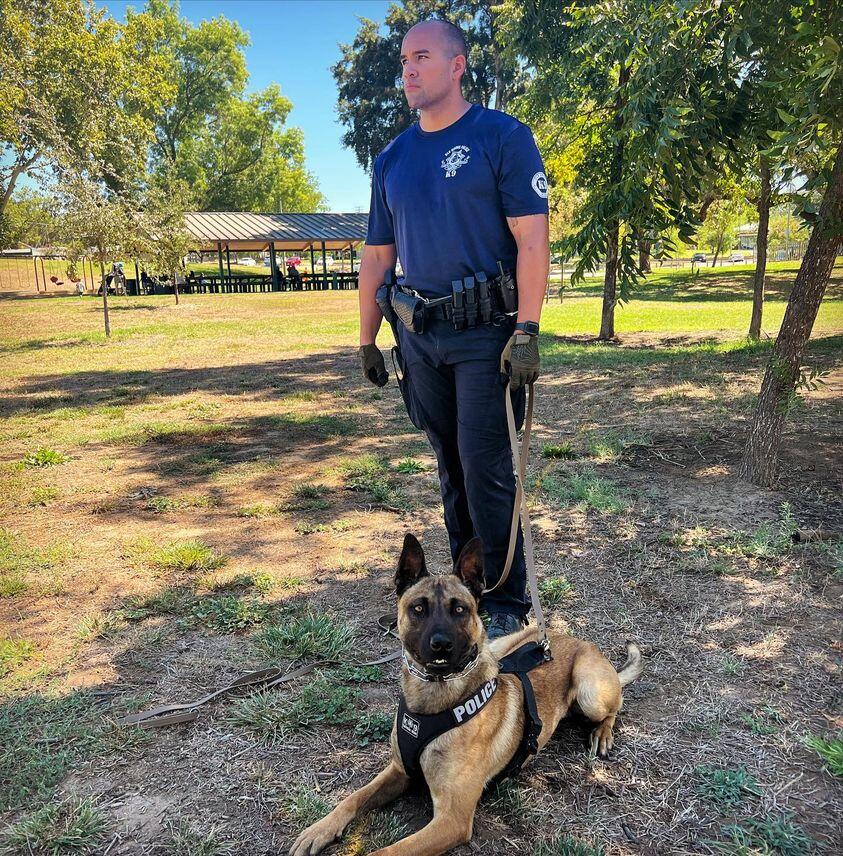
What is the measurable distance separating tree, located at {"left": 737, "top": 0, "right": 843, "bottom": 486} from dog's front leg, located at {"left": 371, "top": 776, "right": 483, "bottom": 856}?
3.25m

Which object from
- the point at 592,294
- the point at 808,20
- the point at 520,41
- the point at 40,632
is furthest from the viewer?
the point at 592,294

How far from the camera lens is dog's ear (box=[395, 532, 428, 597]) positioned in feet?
8.59

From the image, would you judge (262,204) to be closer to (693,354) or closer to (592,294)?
(592,294)

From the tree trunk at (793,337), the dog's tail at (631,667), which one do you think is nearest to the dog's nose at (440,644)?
the dog's tail at (631,667)

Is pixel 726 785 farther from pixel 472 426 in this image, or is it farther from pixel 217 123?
pixel 217 123

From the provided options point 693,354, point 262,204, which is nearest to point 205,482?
point 693,354

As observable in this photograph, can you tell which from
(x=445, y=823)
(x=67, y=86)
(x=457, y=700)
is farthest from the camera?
(x=67, y=86)

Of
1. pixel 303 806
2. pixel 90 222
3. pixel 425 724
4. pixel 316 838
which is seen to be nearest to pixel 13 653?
pixel 303 806

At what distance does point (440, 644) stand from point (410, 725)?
0.30m

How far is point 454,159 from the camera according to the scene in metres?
3.17

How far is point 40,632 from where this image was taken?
3.70 m

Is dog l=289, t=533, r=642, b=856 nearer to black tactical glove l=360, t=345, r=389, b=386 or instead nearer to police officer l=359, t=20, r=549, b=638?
police officer l=359, t=20, r=549, b=638

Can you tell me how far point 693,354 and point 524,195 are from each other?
10.6 m

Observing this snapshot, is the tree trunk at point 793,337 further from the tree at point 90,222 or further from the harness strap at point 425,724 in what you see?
the tree at point 90,222
